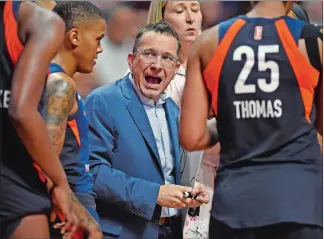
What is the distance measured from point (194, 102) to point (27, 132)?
2.05ft

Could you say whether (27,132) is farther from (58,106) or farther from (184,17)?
(184,17)

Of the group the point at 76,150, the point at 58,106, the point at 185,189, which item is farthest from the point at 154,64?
the point at 58,106

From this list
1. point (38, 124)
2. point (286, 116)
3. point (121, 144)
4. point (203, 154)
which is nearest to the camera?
point (38, 124)

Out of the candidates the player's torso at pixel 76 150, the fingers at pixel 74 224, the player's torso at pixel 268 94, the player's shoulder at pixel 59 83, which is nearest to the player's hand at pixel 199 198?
the player's torso at pixel 76 150

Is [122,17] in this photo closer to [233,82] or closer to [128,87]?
[128,87]

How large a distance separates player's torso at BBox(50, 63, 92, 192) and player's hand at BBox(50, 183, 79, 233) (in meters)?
0.22

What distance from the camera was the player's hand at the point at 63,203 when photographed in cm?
293

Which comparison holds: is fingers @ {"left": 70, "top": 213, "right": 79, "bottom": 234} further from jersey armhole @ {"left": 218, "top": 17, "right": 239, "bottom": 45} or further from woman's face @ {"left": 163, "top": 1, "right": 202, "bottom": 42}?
woman's face @ {"left": 163, "top": 1, "right": 202, "bottom": 42}

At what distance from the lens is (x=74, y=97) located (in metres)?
3.12

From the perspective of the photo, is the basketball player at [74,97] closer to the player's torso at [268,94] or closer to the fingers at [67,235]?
the fingers at [67,235]

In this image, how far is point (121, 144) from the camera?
367cm

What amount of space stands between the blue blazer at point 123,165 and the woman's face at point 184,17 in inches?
20.6

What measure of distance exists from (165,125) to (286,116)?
90cm

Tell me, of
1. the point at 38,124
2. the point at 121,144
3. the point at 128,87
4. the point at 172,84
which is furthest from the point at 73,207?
the point at 172,84
